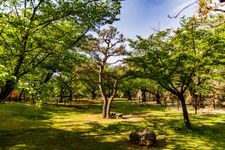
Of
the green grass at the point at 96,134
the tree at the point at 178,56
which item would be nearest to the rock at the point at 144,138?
the green grass at the point at 96,134

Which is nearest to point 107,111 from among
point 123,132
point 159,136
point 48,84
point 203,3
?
point 123,132

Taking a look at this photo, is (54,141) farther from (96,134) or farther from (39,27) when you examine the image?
(39,27)

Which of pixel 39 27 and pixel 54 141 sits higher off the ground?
pixel 39 27

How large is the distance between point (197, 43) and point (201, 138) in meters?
9.26

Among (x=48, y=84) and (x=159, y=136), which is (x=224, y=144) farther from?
(x=48, y=84)

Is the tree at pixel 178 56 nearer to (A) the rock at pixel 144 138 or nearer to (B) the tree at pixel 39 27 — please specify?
(A) the rock at pixel 144 138

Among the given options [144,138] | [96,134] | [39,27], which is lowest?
[96,134]

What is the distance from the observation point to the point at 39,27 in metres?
16.7

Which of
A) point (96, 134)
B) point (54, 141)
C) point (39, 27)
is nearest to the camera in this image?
point (39, 27)

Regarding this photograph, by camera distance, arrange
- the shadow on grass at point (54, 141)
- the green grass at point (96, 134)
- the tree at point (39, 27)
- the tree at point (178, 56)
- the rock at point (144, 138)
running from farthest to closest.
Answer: the tree at point (178, 56)
the rock at point (144, 138)
the green grass at point (96, 134)
the shadow on grass at point (54, 141)
the tree at point (39, 27)

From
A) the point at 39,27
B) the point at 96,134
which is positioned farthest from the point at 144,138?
the point at 39,27

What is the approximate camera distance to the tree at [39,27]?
16.3 meters

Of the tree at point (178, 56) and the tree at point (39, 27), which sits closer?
the tree at point (39, 27)

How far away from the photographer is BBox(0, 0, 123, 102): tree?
1628cm
